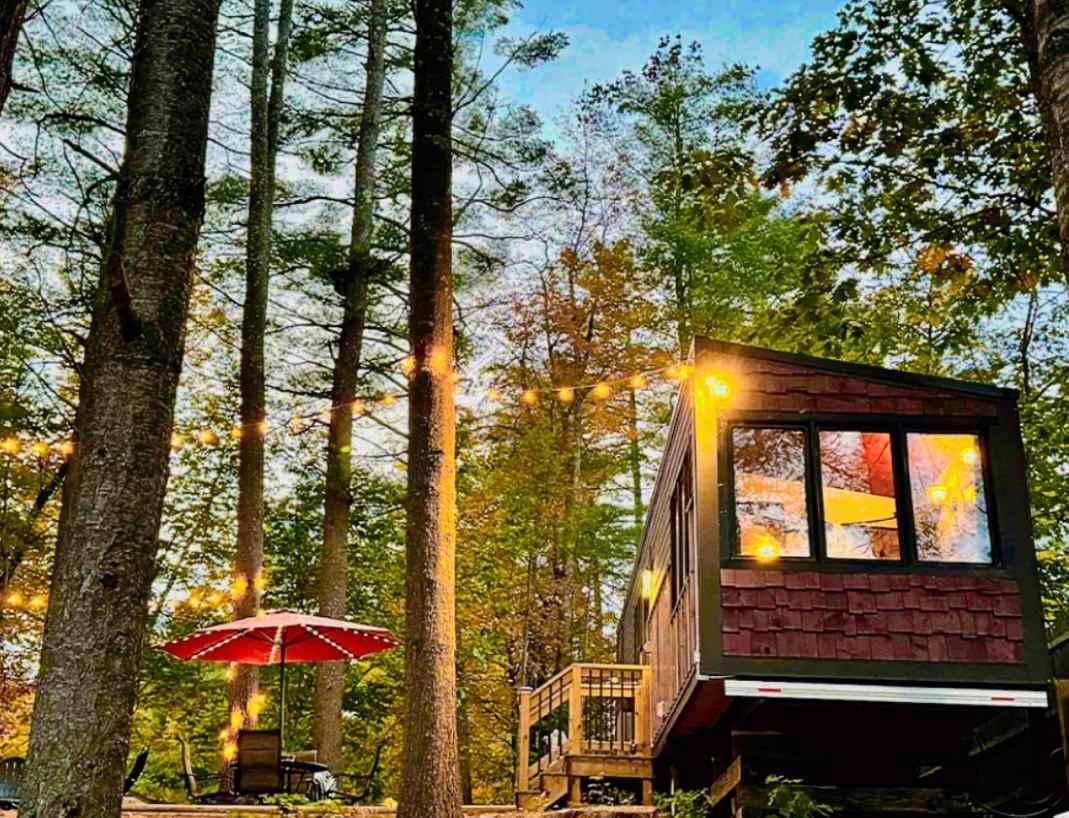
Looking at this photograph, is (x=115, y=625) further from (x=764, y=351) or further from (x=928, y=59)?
(x=928, y=59)

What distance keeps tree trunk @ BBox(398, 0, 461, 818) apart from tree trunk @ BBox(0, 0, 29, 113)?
4737 millimetres

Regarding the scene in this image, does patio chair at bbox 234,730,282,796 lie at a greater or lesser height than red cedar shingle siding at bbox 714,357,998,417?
lesser

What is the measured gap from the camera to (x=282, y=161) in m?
14.8

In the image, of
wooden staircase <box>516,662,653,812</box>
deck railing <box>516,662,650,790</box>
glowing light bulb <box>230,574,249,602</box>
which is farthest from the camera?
glowing light bulb <box>230,574,249,602</box>

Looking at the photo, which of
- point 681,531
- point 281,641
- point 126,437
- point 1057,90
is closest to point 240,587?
point 281,641

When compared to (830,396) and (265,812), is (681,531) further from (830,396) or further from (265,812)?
(265,812)

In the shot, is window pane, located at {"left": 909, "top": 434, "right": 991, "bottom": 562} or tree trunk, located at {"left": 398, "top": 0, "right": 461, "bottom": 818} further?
window pane, located at {"left": 909, "top": 434, "right": 991, "bottom": 562}

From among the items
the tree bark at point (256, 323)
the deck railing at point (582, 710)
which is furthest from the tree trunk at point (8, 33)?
the tree bark at point (256, 323)

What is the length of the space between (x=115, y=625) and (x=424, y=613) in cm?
395

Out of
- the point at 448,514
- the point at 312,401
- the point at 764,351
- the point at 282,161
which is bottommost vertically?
the point at 448,514

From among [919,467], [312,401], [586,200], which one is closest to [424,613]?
[919,467]

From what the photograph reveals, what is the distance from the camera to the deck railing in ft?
32.7

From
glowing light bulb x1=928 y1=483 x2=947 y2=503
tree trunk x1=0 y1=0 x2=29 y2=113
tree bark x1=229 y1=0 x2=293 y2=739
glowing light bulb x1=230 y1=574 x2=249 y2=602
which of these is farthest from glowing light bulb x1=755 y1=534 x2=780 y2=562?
tree trunk x1=0 y1=0 x2=29 y2=113

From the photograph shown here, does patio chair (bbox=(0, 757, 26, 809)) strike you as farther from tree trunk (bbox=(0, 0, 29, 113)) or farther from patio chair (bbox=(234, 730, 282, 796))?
tree trunk (bbox=(0, 0, 29, 113))
